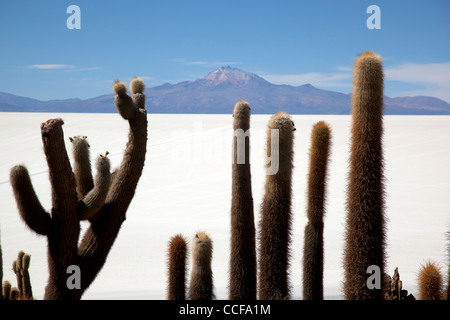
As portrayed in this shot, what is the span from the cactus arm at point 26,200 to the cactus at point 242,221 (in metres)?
1.63

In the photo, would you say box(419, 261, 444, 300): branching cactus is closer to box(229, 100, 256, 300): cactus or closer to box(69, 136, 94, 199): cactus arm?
box(229, 100, 256, 300): cactus

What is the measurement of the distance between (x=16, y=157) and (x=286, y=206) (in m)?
19.6

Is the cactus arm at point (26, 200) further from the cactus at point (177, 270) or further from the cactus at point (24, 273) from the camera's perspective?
the cactus at point (177, 270)

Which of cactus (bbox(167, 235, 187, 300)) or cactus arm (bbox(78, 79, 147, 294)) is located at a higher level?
cactus arm (bbox(78, 79, 147, 294))

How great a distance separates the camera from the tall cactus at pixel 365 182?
169 inches

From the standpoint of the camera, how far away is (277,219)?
14.6 feet

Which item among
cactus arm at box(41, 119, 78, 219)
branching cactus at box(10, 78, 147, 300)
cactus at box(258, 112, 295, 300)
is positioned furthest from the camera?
cactus at box(258, 112, 295, 300)

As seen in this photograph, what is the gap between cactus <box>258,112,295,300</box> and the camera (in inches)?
173

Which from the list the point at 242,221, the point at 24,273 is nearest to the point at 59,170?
the point at 24,273

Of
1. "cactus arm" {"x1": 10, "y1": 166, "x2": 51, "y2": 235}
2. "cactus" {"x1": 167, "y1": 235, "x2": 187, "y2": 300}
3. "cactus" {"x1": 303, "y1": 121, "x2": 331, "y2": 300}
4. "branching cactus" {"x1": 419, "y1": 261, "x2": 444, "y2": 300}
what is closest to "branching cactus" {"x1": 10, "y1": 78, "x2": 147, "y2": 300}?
"cactus arm" {"x1": 10, "y1": 166, "x2": 51, "y2": 235}

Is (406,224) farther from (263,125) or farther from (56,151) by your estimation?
(263,125)

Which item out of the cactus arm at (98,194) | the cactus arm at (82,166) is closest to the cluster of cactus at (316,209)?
the cactus arm at (98,194)
